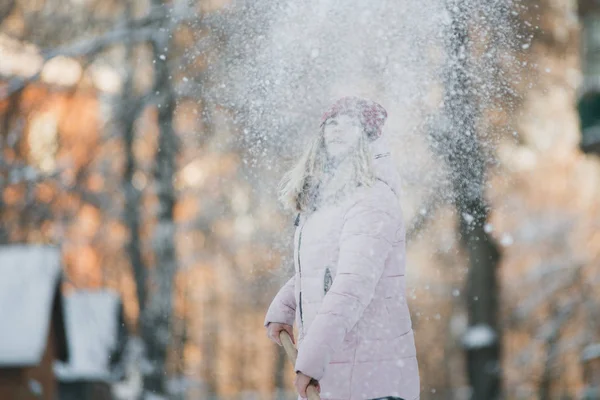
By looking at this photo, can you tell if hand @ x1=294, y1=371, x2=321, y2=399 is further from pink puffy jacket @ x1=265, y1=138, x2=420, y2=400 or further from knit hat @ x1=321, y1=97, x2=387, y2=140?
knit hat @ x1=321, y1=97, x2=387, y2=140

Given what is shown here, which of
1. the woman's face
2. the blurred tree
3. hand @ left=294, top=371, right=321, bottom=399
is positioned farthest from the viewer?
the blurred tree

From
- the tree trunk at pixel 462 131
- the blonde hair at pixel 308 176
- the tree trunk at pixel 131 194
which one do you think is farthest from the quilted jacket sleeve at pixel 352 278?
the tree trunk at pixel 131 194

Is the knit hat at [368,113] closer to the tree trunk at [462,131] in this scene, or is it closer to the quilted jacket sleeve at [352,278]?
the quilted jacket sleeve at [352,278]

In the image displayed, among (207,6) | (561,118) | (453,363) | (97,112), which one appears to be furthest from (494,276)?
(453,363)

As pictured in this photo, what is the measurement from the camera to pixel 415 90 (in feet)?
10.3

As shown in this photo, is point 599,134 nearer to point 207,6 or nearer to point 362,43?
point 207,6

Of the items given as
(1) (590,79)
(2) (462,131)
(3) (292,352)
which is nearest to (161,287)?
(1) (590,79)

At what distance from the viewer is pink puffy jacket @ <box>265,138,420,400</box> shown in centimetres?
239

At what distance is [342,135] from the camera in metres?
2.62

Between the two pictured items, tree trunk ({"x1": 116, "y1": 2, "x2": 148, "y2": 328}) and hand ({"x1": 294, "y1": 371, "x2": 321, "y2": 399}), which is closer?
hand ({"x1": 294, "y1": 371, "x2": 321, "y2": 399})

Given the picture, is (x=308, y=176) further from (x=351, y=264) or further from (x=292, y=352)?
(x=292, y=352)

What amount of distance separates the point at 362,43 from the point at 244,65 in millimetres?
442

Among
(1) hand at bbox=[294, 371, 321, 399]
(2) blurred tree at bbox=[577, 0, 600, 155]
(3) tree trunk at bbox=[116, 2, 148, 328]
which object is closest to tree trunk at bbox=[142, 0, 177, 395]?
(3) tree trunk at bbox=[116, 2, 148, 328]

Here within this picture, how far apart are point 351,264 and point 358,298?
0.30ft
